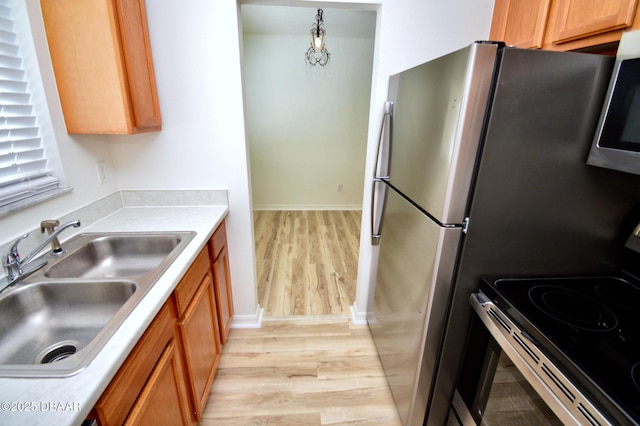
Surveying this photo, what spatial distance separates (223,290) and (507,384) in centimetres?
152

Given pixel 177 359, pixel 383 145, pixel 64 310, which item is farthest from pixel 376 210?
pixel 64 310

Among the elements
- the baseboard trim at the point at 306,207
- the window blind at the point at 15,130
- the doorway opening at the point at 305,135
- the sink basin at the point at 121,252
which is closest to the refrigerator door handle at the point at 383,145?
the sink basin at the point at 121,252

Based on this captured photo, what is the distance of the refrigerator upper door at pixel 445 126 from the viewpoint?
97 centimetres

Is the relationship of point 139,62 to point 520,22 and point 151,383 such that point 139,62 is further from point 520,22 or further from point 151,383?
point 520,22

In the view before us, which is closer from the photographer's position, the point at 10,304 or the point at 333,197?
the point at 10,304

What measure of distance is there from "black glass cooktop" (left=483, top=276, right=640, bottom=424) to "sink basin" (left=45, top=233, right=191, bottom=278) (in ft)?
4.67

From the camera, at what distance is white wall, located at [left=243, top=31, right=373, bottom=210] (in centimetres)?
410

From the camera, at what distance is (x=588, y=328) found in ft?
2.96

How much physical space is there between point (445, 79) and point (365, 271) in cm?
141

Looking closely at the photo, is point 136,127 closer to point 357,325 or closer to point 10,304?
point 10,304

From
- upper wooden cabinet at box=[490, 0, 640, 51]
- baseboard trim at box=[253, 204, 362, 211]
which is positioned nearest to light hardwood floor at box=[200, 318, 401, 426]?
upper wooden cabinet at box=[490, 0, 640, 51]

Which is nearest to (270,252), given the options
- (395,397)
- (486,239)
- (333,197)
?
(333,197)

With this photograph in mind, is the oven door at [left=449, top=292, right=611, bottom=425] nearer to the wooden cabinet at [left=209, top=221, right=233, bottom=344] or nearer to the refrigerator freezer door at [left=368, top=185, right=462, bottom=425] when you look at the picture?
the refrigerator freezer door at [left=368, top=185, right=462, bottom=425]

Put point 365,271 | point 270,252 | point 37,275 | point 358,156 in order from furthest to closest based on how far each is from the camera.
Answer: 1. point 358,156
2. point 270,252
3. point 365,271
4. point 37,275
